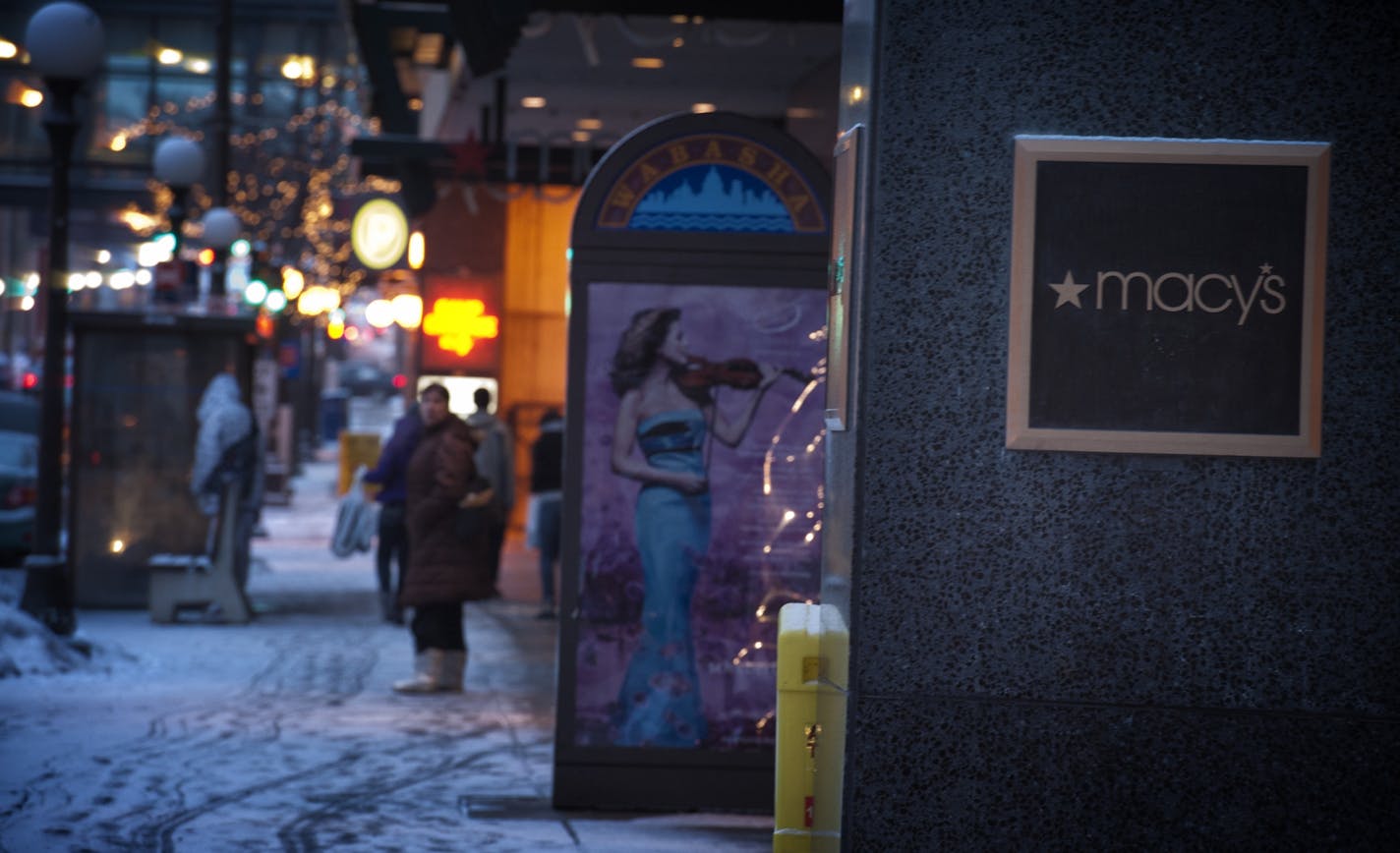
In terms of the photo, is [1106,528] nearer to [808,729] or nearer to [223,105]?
[808,729]

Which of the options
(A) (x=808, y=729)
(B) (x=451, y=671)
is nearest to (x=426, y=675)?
(B) (x=451, y=671)

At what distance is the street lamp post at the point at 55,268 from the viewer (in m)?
13.3

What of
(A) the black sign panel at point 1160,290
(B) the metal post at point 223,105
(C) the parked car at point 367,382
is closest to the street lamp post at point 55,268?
(B) the metal post at point 223,105

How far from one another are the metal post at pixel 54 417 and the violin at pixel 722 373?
7.07 meters

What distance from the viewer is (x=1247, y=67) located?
390 centimetres

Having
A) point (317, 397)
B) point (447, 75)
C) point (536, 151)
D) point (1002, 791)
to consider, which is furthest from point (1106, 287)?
point (317, 397)

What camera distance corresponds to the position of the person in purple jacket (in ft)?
46.0

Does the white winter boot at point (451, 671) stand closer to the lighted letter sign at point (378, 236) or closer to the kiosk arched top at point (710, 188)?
the kiosk arched top at point (710, 188)

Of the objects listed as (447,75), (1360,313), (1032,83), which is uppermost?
(447,75)

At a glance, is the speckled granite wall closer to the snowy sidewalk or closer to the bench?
the snowy sidewalk

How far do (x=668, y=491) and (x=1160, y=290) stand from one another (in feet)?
14.1

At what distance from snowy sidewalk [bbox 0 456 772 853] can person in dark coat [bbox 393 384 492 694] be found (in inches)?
11.1

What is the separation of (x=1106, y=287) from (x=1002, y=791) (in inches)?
39.6

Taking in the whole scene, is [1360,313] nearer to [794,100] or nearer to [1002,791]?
[1002,791]
